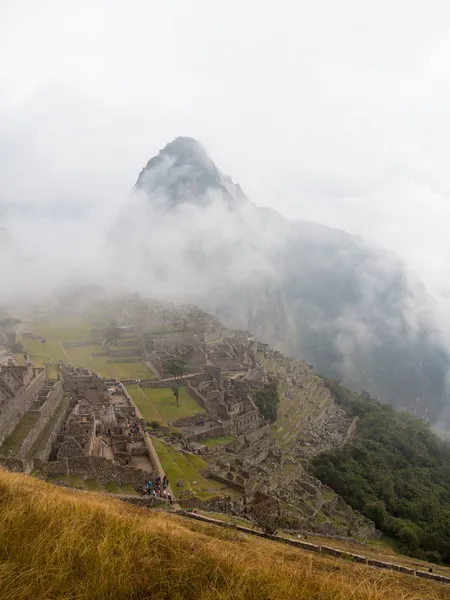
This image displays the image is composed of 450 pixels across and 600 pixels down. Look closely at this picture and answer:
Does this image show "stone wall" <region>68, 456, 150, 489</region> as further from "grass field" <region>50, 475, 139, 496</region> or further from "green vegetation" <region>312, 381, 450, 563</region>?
"green vegetation" <region>312, 381, 450, 563</region>

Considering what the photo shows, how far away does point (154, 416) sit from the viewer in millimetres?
28031

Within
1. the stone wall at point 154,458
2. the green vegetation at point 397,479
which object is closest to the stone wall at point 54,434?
the stone wall at point 154,458

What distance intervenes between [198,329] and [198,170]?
121 meters

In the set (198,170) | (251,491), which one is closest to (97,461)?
(251,491)

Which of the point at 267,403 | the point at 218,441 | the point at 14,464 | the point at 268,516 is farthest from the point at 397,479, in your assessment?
the point at 14,464

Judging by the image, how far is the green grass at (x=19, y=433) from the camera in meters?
15.7

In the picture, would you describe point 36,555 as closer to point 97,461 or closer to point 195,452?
point 97,461

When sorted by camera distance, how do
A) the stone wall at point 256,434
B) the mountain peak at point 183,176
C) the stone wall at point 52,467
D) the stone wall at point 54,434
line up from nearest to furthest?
the stone wall at point 52,467 → the stone wall at point 54,434 → the stone wall at point 256,434 → the mountain peak at point 183,176

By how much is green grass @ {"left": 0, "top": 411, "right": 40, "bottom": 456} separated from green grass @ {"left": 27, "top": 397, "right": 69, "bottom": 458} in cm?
50

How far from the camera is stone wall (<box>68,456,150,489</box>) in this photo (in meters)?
15.9

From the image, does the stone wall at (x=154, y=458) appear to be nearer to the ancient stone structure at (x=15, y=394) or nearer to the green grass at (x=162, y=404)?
the green grass at (x=162, y=404)

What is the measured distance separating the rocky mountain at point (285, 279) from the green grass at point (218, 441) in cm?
5681

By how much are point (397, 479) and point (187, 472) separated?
724 inches

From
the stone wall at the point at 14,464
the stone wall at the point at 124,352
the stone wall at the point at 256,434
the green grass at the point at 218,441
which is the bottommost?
the stone wall at the point at 14,464
